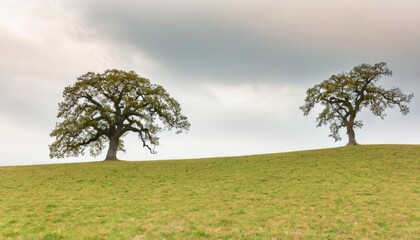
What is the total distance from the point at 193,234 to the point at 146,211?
5534mm

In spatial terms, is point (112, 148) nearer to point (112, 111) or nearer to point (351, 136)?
point (112, 111)

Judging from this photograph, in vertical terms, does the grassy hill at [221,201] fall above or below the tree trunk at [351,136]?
below

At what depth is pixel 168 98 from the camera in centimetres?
5406

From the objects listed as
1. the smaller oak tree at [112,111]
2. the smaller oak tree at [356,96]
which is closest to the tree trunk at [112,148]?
the smaller oak tree at [112,111]

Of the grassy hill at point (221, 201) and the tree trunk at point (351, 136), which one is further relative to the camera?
A: the tree trunk at point (351, 136)

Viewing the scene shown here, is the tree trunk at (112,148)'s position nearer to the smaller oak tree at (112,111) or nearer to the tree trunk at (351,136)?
the smaller oak tree at (112,111)

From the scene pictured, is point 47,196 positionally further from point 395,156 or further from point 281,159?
point 395,156

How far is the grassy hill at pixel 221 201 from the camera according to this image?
1590cm

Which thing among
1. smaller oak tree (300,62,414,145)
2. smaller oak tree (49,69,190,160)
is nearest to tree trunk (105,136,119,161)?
smaller oak tree (49,69,190,160)

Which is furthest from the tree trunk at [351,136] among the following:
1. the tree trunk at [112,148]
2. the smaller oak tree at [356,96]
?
the tree trunk at [112,148]

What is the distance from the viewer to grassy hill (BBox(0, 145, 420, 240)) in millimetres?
15898

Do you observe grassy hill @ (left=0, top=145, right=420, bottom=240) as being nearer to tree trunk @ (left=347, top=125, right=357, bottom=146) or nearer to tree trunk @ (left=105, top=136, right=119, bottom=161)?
tree trunk @ (left=105, top=136, right=119, bottom=161)

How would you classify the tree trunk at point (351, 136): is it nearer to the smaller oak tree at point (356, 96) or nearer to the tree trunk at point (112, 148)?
the smaller oak tree at point (356, 96)

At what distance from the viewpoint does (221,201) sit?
22.7 meters
